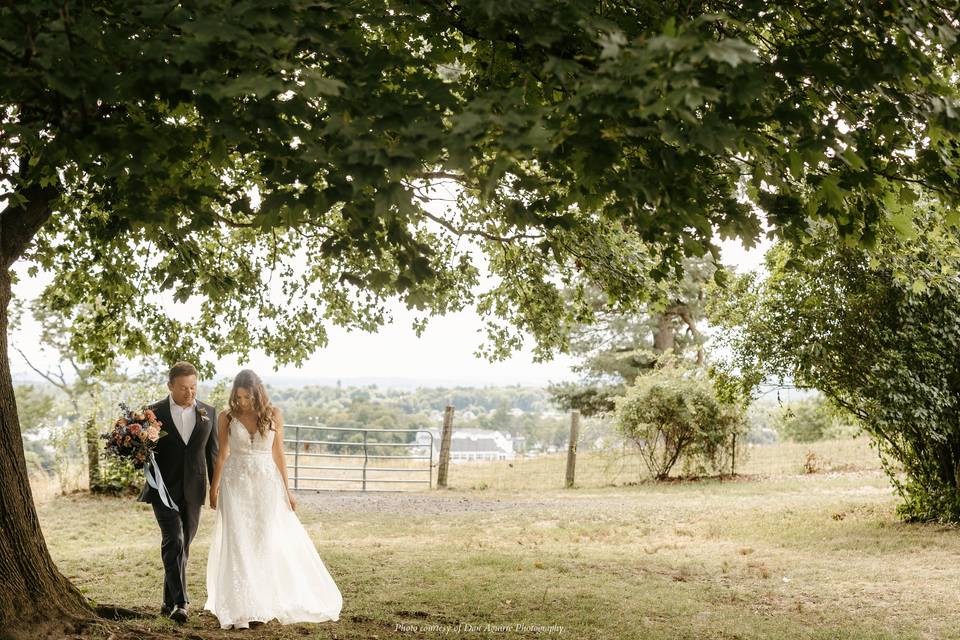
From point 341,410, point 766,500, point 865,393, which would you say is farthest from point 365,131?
point 341,410

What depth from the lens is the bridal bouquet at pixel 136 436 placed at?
6.00m

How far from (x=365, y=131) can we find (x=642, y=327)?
26863mm

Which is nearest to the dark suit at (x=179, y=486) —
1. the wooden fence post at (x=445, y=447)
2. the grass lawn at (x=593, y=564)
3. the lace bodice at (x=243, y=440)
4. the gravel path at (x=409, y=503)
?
the lace bodice at (x=243, y=440)

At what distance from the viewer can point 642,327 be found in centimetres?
2947

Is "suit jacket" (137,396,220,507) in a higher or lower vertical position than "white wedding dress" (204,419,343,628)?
higher

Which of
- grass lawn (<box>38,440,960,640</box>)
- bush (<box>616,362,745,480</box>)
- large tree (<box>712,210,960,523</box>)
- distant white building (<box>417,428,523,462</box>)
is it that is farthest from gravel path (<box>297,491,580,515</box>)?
large tree (<box>712,210,960,523</box>)

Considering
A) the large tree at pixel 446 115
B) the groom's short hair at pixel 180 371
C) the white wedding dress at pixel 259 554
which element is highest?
the large tree at pixel 446 115

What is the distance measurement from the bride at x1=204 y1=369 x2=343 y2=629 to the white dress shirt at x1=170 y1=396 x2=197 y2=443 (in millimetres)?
285

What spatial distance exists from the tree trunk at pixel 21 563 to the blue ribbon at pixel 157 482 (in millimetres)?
820

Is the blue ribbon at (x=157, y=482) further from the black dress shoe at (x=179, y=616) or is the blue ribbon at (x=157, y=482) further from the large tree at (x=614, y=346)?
the large tree at (x=614, y=346)

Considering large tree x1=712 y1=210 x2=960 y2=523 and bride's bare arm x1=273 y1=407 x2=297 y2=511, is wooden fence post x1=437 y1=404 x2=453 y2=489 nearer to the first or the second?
large tree x1=712 y1=210 x2=960 y2=523

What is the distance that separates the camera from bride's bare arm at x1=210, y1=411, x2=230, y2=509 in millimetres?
6309

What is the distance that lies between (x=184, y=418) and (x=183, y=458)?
1.09ft

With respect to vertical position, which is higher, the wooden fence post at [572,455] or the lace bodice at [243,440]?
the lace bodice at [243,440]
